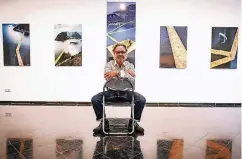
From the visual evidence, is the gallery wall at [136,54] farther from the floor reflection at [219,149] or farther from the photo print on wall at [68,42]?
the floor reflection at [219,149]

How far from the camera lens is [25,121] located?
15.6ft

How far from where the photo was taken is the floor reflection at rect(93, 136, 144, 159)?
307cm

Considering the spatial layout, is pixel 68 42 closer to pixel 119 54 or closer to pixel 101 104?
pixel 119 54

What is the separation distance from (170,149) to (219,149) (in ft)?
1.90

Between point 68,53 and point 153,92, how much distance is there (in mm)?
2231

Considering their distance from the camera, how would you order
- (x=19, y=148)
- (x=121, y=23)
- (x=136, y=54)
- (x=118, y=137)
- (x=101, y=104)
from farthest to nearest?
1. (x=136, y=54)
2. (x=121, y=23)
3. (x=101, y=104)
4. (x=118, y=137)
5. (x=19, y=148)

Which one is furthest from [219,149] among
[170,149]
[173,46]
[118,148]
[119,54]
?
[173,46]

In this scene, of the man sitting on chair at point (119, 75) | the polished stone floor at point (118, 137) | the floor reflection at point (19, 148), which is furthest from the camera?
the man sitting on chair at point (119, 75)

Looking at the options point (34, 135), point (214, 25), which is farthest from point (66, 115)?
point (214, 25)

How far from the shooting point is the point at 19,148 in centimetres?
327

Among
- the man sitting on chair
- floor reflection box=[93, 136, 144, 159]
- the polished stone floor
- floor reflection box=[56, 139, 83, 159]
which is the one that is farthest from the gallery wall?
floor reflection box=[56, 139, 83, 159]

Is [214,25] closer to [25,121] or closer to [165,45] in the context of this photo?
[165,45]

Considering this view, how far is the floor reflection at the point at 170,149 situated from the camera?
10.1 feet

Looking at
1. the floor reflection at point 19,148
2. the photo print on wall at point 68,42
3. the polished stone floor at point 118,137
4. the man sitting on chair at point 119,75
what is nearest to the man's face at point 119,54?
the man sitting on chair at point 119,75
